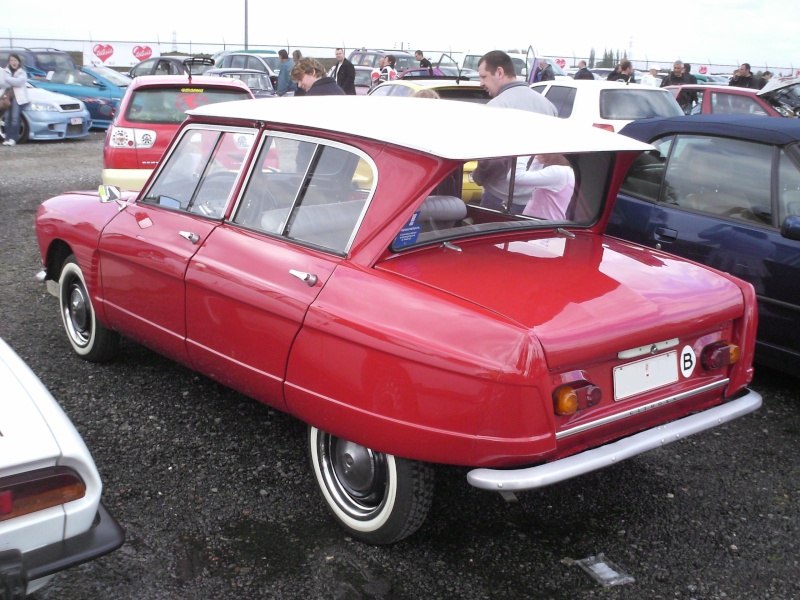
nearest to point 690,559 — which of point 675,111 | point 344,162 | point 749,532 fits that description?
point 749,532

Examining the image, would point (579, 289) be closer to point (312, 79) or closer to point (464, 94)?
point (312, 79)

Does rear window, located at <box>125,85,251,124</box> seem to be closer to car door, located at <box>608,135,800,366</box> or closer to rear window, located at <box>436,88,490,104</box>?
rear window, located at <box>436,88,490,104</box>

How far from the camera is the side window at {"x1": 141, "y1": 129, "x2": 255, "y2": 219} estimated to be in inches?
153

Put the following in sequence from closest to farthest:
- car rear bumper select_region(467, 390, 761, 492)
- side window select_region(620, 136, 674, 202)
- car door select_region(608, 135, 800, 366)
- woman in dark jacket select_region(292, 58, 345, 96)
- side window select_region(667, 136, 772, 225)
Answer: car rear bumper select_region(467, 390, 761, 492), car door select_region(608, 135, 800, 366), side window select_region(667, 136, 772, 225), side window select_region(620, 136, 674, 202), woman in dark jacket select_region(292, 58, 345, 96)

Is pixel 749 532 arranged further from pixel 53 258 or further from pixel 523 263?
pixel 53 258

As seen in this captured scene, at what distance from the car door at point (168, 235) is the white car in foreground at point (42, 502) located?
1.45 m

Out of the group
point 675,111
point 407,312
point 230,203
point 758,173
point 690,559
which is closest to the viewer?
point 407,312

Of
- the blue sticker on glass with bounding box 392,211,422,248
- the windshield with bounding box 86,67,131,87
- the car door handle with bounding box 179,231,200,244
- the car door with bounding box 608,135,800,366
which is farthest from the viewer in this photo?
the windshield with bounding box 86,67,131,87

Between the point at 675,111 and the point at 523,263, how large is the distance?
934cm

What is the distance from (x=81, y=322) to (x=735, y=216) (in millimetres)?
3904

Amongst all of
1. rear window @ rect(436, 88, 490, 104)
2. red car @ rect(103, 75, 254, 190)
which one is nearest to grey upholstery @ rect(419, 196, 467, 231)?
red car @ rect(103, 75, 254, 190)

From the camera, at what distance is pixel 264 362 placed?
338 centimetres

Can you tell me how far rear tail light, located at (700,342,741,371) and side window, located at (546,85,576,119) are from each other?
8.53 m

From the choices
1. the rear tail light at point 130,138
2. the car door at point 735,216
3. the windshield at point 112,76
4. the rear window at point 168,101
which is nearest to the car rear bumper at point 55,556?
the car door at point 735,216
